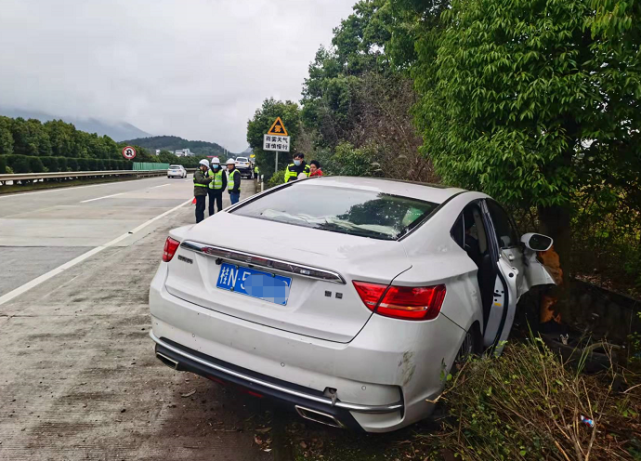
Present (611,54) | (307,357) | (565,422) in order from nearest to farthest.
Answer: (565,422)
(307,357)
(611,54)

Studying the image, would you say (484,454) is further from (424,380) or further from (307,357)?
(307,357)

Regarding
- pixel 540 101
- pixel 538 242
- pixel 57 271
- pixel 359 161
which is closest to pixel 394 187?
pixel 538 242

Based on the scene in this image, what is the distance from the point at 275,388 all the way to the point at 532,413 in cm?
127

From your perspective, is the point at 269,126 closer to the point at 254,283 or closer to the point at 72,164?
the point at 72,164

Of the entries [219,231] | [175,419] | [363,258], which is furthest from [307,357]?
[175,419]

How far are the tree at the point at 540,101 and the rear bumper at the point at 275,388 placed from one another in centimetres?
278

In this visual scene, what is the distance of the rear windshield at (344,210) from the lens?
10.3 feet

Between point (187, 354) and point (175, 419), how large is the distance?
58 cm

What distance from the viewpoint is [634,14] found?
3.03m

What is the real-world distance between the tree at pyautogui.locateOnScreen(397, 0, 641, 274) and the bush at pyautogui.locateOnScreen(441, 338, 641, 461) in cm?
205

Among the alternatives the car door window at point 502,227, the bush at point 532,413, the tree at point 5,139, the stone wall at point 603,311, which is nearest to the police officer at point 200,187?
the stone wall at point 603,311

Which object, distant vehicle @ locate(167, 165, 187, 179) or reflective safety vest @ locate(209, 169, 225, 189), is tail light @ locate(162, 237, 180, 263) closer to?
reflective safety vest @ locate(209, 169, 225, 189)

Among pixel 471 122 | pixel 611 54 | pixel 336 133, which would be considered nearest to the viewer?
pixel 611 54

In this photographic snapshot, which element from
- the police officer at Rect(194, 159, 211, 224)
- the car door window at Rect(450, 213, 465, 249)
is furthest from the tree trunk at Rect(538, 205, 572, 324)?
the police officer at Rect(194, 159, 211, 224)
